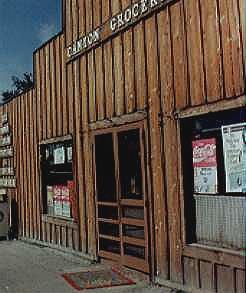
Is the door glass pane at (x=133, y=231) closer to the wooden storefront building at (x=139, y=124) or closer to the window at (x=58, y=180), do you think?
the wooden storefront building at (x=139, y=124)

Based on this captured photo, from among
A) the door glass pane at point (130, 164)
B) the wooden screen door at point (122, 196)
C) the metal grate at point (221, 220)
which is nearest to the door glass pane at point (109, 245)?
the wooden screen door at point (122, 196)

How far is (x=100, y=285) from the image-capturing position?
7641 mm

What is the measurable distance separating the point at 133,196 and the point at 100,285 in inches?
61.5

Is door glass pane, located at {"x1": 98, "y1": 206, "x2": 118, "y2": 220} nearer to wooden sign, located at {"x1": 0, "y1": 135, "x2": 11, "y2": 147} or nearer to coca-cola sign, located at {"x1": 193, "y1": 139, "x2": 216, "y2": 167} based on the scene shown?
coca-cola sign, located at {"x1": 193, "y1": 139, "x2": 216, "y2": 167}

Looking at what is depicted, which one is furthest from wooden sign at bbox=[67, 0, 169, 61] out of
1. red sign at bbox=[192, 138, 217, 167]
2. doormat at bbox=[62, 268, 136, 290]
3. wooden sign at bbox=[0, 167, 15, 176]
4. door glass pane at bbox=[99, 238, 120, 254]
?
wooden sign at bbox=[0, 167, 15, 176]

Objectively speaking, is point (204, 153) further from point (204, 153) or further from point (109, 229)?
point (109, 229)

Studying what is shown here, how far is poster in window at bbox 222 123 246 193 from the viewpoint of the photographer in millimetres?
6102

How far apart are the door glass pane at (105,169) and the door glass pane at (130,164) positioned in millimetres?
408

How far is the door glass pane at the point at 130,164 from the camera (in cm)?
832

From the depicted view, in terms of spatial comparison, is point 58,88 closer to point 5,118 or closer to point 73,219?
point 73,219

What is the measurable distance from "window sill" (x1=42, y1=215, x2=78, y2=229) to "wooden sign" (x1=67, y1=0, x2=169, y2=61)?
3.31 m

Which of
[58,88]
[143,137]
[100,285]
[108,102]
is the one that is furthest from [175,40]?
[58,88]

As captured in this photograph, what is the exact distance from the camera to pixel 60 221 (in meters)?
11.1

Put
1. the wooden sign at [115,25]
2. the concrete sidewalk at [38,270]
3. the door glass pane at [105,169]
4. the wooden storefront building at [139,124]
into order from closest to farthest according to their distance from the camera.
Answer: the wooden storefront building at [139,124] → the concrete sidewalk at [38,270] → the wooden sign at [115,25] → the door glass pane at [105,169]
